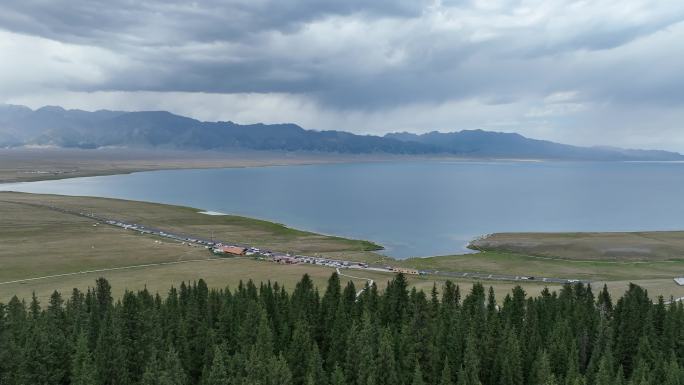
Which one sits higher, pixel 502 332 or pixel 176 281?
pixel 502 332

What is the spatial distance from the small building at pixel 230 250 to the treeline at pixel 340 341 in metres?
66.9

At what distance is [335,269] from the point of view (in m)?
120

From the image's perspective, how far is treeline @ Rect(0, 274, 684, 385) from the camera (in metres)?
48.5

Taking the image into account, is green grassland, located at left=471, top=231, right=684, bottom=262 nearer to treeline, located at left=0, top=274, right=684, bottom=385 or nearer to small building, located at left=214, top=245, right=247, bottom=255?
small building, located at left=214, top=245, right=247, bottom=255

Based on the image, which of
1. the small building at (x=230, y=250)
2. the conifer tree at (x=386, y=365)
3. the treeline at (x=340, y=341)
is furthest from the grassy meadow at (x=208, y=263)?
the conifer tree at (x=386, y=365)

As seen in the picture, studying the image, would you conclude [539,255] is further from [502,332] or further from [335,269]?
[502,332]

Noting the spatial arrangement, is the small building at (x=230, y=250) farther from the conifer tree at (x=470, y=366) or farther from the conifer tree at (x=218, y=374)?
the conifer tree at (x=470, y=366)

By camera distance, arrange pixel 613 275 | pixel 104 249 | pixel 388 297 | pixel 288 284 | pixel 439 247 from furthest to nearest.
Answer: pixel 439 247 → pixel 104 249 → pixel 613 275 → pixel 288 284 → pixel 388 297

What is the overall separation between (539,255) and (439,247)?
1160 inches

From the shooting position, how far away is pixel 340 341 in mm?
57188

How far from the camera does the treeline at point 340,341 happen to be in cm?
4850

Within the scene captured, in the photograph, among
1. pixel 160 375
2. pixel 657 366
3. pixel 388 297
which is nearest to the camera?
pixel 160 375

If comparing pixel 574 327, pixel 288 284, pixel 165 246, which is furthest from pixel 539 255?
pixel 165 246

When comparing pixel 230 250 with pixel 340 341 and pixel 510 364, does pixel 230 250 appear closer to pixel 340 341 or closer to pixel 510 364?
pixel 340 341
